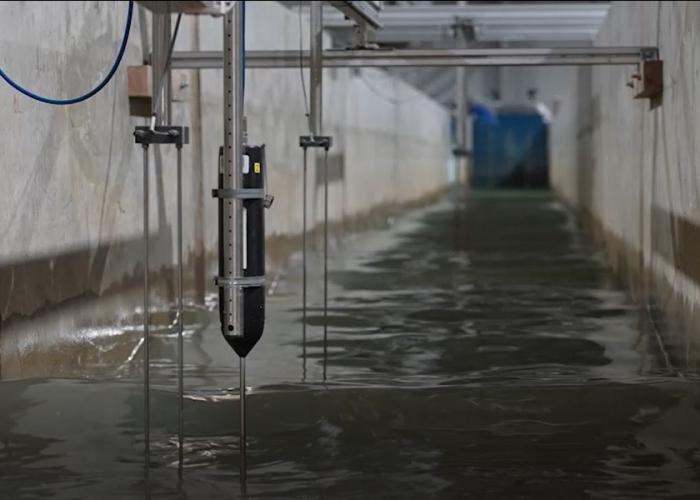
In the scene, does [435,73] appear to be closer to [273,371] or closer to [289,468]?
[273,371]

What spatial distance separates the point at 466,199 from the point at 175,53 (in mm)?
21052

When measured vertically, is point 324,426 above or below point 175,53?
below

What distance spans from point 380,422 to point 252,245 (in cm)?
114

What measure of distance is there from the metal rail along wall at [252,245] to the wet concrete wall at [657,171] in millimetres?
2543

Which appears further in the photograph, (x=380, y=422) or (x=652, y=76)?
(x=652, y=76)

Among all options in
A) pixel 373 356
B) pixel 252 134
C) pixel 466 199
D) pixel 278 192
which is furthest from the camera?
pixel 466 199

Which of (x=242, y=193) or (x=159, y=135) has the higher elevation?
(x=159, y=135)

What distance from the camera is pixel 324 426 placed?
13.7 feet

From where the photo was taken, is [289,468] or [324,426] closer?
[289,468]

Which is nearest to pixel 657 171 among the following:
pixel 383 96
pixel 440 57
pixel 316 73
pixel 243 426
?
pixel 440 57

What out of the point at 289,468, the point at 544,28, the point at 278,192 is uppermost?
the point at 544,28

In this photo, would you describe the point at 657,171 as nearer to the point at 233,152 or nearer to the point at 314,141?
the point at 314,141

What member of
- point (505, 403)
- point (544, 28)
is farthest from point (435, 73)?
point (505, 403)

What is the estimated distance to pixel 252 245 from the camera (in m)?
3.33
